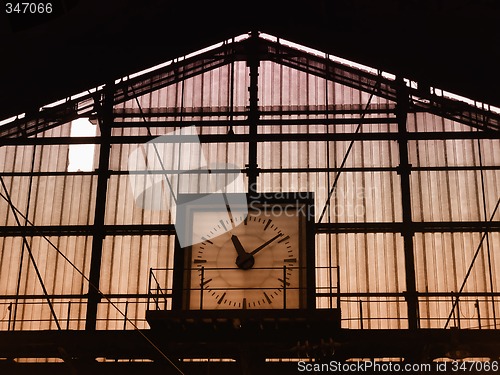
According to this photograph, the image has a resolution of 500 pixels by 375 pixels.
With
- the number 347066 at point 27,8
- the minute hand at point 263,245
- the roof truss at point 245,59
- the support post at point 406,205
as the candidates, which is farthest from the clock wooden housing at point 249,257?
the roof truss at point 245,59

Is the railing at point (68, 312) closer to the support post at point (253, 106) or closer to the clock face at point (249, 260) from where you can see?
the clock face at point (249, 260)

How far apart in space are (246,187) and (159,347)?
340 centimetres

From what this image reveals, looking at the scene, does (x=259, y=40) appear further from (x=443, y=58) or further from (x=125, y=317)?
(x=125, y=317)

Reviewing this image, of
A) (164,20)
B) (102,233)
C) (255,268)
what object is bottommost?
(255,268)

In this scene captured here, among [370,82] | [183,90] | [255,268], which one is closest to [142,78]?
[183,90]

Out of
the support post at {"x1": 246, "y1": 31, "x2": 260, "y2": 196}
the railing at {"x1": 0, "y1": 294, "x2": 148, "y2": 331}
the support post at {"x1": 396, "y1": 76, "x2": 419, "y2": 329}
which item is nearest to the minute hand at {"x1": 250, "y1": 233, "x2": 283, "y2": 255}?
the support post at {"x1": 246, "y1": 31, "x2": 260, "y2": 196}

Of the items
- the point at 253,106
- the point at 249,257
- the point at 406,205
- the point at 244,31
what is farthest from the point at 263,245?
the point at 244,31

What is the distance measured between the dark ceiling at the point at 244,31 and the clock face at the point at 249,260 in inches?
162

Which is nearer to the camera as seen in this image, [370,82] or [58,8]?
[58,8]

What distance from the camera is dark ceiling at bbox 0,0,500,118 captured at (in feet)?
47.6

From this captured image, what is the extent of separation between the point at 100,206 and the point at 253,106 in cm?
338

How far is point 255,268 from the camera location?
12859 mm

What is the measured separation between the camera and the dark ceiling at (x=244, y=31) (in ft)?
47.6

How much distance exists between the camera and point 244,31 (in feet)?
54.9
